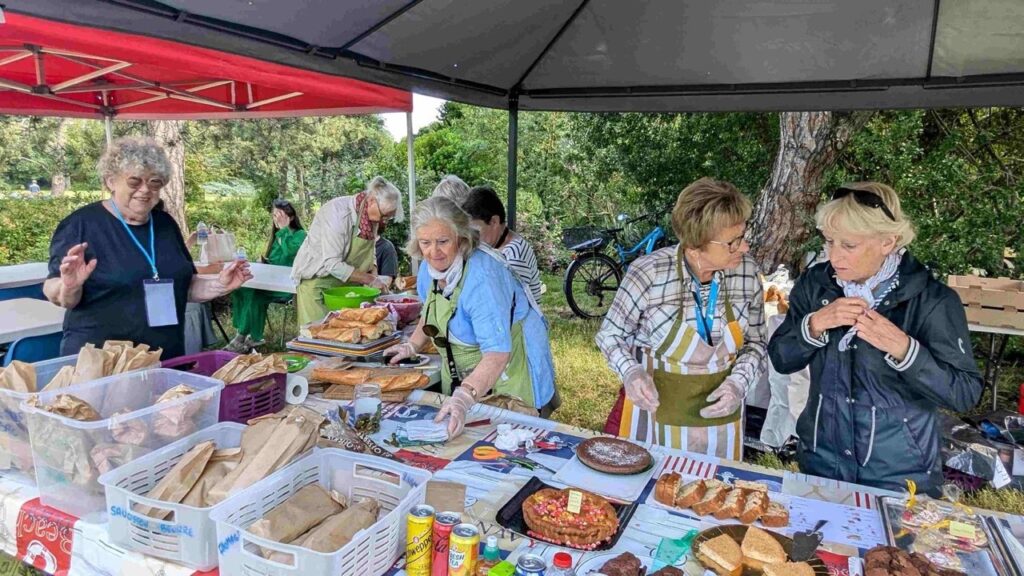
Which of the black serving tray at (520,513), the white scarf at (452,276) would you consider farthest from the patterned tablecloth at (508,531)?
the white scarf at (452,276)

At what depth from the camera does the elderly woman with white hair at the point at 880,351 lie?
2029 millimetres

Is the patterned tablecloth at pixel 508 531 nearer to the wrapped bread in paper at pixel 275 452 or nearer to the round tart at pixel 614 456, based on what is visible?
the round tart at pixel 614 456

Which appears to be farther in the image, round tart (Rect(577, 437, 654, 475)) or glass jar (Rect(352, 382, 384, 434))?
glass jar (Rect(352, 382, 384, 434))

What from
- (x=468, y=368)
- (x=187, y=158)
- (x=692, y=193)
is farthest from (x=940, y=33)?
(x=187, y=158)

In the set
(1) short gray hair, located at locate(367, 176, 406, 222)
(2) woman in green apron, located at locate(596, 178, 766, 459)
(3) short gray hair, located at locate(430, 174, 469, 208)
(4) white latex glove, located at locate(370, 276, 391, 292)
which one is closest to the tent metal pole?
(3) short gray hair, located at locate(430, 174, 469, 208)

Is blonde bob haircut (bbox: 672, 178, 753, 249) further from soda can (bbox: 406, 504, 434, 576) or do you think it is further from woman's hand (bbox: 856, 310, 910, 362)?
soda can (bbox: 406, 504, 434, 576)

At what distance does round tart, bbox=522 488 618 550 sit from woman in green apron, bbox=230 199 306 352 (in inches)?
228

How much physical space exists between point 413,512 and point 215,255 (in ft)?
17.5

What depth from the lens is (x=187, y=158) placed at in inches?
669

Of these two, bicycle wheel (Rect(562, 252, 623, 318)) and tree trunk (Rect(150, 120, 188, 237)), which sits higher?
tree trunk (Rect(150, 120, 188, 237))

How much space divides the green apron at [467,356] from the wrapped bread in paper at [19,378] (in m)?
1.48

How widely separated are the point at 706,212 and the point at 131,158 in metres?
2.42

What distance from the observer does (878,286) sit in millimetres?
2176

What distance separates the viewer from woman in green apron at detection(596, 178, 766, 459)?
257cm
